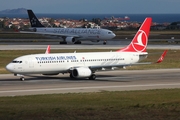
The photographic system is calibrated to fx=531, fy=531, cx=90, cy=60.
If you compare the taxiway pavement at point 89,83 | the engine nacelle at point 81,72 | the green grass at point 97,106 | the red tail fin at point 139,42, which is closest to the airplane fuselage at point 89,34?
the taxiway pavement at point 89,83

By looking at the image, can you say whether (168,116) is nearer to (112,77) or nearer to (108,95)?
(108,95)

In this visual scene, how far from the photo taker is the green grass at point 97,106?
2709 centimetres

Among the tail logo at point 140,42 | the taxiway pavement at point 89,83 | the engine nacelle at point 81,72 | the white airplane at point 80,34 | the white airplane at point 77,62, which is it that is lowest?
the white airplane at point 80,34

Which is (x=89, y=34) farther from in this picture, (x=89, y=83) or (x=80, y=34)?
(x=89, y=83)

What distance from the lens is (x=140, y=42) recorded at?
54.4m

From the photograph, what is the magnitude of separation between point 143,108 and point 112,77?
21.5m

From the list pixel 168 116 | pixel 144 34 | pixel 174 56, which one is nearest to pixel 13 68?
pixel 144 34

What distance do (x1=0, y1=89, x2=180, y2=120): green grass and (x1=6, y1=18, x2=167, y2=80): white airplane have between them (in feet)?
30.5

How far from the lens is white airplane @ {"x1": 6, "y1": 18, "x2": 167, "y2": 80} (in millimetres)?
46906

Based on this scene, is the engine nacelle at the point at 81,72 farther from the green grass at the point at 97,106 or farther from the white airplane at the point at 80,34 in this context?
the white airplane at the point at 80,34

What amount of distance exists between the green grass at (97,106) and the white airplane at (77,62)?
30.5 feet

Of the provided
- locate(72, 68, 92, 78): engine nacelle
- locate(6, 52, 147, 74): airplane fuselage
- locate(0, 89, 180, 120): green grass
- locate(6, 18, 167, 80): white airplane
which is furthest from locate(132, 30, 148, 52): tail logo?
locate(0, 89, 180, 120): green grass

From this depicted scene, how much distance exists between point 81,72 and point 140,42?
9.07 m

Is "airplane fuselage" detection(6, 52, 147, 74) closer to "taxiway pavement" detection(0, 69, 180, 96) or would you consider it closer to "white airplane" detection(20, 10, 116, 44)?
"taxiway pavement" detection(0, 69, 180, 96)
